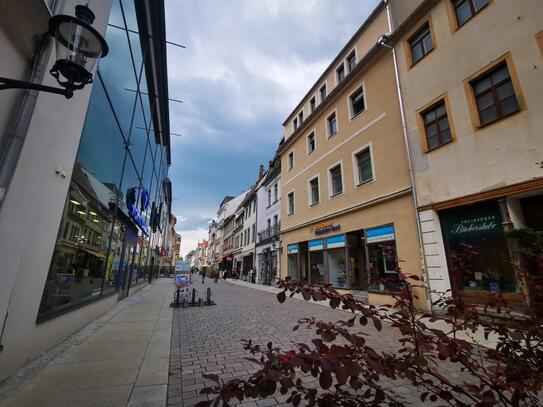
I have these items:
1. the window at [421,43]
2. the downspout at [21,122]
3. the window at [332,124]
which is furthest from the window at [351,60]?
the downspout at [21,122]

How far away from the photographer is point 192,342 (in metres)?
5.75

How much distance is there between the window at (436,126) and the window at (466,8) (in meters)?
2.80

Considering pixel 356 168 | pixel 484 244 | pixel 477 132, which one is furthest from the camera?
pixel 356 168

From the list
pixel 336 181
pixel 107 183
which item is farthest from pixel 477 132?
pixel 107 183

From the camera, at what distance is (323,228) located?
49.5ft

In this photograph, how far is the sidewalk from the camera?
3.10 m

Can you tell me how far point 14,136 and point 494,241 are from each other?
10.7m

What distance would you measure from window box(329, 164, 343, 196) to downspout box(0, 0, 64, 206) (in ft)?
41.6

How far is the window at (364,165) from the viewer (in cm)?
1261

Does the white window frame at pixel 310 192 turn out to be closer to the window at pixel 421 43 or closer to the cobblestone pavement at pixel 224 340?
the cobblestone pavement at pixel 224 340

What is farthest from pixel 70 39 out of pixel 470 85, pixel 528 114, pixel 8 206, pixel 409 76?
pixel 409 76

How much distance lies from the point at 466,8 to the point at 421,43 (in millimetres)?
1710

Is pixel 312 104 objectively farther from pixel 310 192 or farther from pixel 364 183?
pixel 364 183

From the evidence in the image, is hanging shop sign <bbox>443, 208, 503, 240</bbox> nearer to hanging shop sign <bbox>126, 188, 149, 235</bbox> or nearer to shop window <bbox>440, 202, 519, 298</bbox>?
shop window <bbox>440, 202, 519, 298</bbox>
